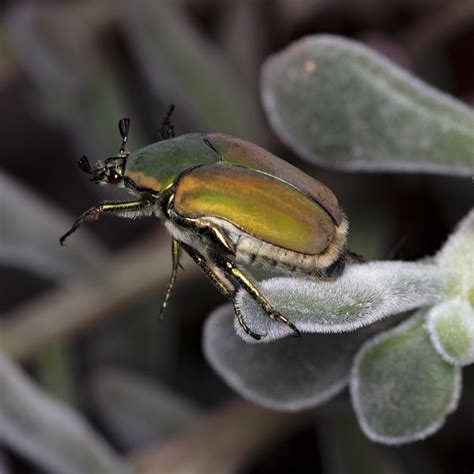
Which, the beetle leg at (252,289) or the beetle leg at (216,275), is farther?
the beetle leg at (216,275)

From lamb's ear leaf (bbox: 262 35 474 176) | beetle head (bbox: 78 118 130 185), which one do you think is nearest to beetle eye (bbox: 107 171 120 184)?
beetle head (bbox: 78 118 130 185)

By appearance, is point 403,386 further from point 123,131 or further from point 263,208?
point 123,131

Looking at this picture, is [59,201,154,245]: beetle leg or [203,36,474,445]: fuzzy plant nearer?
[203,36,474,445]: fuzzy plant

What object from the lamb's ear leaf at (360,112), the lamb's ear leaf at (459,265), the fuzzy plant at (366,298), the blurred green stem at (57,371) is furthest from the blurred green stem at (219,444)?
the lamb's ear leaf at (459,265)

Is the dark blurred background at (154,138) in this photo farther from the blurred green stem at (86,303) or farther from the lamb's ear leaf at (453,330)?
the lamb's ear leaf at (453,330)

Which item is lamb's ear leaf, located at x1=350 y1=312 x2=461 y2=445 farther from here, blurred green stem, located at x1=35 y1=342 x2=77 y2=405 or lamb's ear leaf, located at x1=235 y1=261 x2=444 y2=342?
blurred green stem, located at x1=35 y1=342 x2=77 y2=405

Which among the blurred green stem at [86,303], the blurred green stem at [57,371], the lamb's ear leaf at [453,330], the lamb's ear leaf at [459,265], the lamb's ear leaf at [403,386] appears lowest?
the blurred green stem at [57,371]

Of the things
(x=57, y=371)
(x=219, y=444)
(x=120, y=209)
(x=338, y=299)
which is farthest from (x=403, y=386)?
(x=57, y=371)
